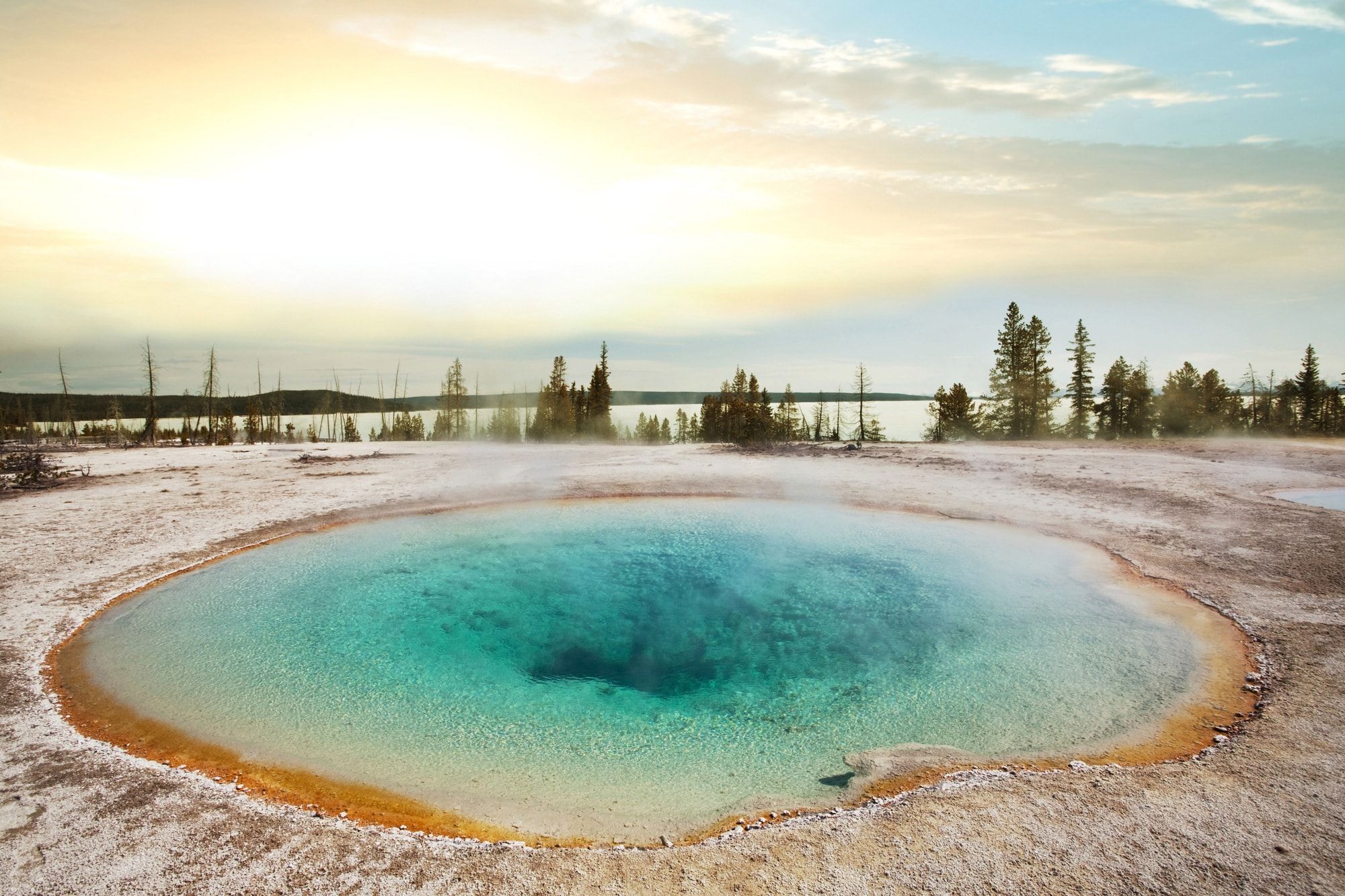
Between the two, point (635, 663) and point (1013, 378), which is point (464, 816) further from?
point (1013, 378)

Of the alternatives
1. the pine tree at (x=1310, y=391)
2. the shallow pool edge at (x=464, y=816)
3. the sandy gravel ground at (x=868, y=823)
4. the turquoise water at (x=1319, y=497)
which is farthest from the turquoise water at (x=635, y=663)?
the pine tree at (x=1310, y=391)

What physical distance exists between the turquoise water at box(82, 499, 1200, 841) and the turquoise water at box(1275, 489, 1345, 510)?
317 inches

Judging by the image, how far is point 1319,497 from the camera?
1540 centimetres

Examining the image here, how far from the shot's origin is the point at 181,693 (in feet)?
22.7

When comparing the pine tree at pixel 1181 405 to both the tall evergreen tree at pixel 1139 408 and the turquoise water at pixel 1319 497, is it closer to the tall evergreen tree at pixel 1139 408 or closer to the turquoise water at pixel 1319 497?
the tall evergreen tree at pixel 1139 408

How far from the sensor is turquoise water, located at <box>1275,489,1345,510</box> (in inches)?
565

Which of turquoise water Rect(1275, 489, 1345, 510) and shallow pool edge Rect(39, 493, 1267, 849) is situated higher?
turquoise water Rect(1275, 489, 1345, 510)

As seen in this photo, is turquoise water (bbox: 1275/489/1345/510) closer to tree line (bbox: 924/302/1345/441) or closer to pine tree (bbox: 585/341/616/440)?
tree line (bbox: 924/302/1345/441)

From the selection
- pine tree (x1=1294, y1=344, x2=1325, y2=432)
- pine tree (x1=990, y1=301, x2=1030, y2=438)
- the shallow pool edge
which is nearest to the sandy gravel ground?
the shallow pool edge

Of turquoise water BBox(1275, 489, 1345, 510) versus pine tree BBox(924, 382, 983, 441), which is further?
pine tree BBox(924, 382, 983, 441)

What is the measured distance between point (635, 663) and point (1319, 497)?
62.5ft

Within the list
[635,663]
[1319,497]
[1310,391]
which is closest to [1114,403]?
[1310,391]

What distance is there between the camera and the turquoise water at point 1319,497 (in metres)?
14.3

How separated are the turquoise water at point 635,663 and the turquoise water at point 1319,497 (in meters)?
8.04
